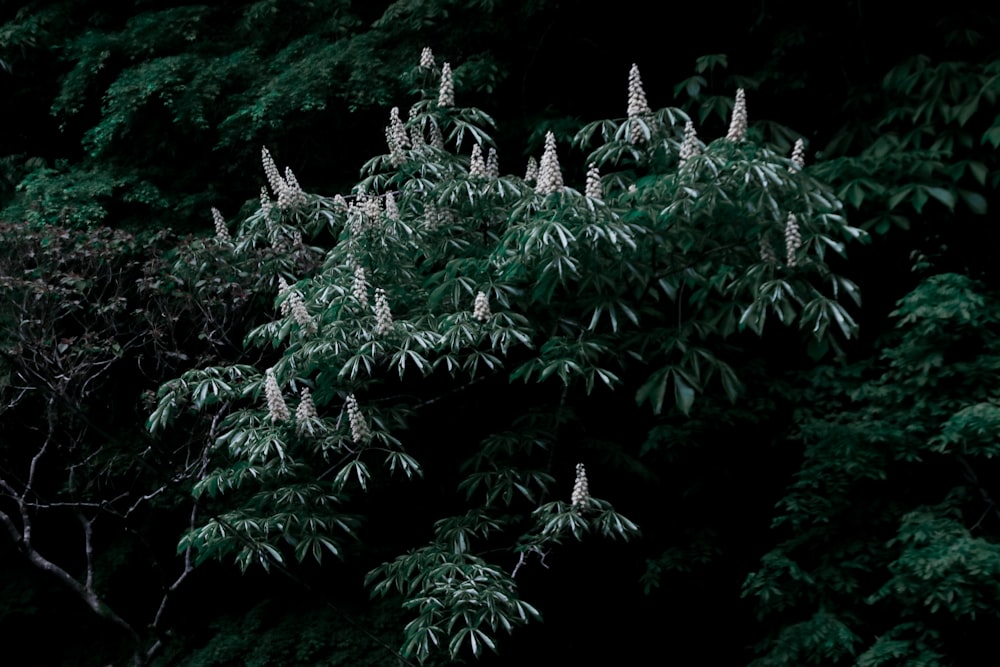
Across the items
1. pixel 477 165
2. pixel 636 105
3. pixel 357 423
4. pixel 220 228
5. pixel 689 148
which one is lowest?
pixel 357 423

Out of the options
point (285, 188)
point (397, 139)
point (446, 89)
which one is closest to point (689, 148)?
point (446, 89)

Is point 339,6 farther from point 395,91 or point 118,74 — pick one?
point 118,74

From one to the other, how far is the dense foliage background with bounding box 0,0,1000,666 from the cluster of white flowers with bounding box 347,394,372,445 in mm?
28

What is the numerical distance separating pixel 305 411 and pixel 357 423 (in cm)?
22

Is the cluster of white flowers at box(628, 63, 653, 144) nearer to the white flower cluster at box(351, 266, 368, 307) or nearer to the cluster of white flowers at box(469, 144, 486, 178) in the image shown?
the cluster of white flowers at box(469, 144, 486, 178)

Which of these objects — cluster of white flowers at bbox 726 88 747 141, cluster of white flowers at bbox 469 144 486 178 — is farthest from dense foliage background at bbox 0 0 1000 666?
cluster of white flowers at bbox 726 88 747 141

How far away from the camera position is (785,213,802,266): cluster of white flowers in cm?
319

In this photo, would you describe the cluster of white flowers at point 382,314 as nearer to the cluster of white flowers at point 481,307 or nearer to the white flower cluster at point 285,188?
the cluster of white flowers at point 481,307

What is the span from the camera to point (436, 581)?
3691 mm

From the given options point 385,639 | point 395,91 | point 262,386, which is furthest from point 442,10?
point 385,639

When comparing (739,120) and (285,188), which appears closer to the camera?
(739,120)

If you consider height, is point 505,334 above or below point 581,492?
above

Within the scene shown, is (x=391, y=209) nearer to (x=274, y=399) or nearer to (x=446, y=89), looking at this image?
(x=446, y=89)

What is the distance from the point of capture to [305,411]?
12.3ft
